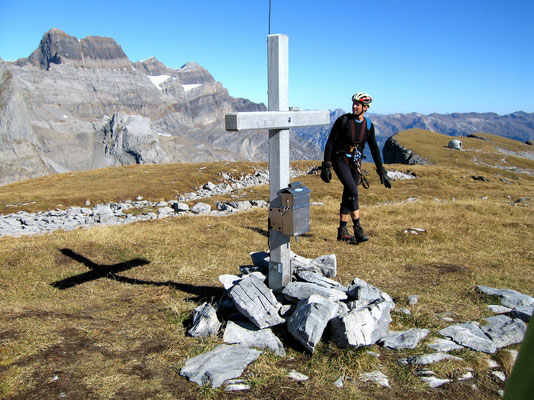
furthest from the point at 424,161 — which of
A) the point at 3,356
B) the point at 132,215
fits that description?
the point at 3,356

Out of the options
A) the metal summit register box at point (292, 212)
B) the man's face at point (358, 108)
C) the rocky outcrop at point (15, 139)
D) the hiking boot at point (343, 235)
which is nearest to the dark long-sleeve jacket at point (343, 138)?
the man's face at point (358, 108)

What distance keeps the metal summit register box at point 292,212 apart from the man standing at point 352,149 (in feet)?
9.29

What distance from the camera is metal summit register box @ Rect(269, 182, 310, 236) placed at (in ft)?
22.6

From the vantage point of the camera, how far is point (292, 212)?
688 centimetres

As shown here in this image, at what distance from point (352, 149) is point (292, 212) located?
4500 mm

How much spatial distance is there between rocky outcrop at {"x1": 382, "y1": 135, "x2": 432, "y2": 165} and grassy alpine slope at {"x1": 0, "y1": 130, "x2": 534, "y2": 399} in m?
81.8

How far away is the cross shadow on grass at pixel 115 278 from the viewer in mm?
8516

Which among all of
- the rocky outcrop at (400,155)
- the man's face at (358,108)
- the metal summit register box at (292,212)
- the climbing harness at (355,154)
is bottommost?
the rocky outcrop at (400,155)

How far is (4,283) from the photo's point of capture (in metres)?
8.87

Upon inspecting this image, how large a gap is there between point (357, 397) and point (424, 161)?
9810 cm

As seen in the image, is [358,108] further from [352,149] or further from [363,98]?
[352,149]

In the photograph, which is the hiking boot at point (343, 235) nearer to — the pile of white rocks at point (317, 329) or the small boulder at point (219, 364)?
the pile of white rocks at point (317, 329)

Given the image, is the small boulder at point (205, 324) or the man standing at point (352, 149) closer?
the small boulder at point (205, 324)

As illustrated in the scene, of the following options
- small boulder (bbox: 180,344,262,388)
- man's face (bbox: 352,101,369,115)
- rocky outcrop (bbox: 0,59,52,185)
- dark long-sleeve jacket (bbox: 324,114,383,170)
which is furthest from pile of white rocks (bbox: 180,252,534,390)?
rocky outcrop (bbox: 0,59,52,185)
